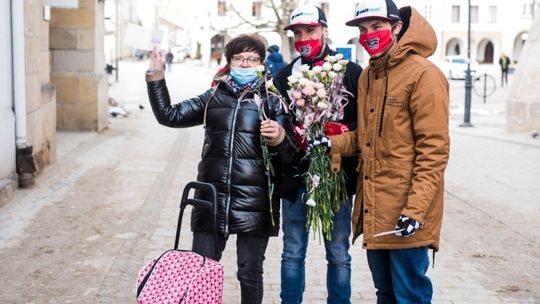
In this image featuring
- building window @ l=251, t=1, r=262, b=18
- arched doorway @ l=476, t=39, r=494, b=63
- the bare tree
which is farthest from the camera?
arched doorway @ l=476, t=39, r=494, b=63

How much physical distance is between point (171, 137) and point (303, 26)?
36.8 ft

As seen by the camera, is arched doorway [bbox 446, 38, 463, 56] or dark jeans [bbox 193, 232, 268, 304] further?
arched doorway [bbox 446, 38, 463, 56]

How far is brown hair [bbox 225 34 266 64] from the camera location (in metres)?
4.54

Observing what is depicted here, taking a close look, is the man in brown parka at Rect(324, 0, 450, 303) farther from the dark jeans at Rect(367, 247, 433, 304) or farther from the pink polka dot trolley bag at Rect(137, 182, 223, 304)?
the pink polka dot trolley bag at Rect(137, 182, 223, 304)

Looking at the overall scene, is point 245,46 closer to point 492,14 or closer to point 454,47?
point 492,14

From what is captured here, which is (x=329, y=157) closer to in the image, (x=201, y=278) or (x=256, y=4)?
(x=201, y=278)

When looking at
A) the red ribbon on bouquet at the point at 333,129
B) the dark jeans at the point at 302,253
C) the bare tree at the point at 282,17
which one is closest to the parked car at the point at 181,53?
the bare tree at the point at 282,17

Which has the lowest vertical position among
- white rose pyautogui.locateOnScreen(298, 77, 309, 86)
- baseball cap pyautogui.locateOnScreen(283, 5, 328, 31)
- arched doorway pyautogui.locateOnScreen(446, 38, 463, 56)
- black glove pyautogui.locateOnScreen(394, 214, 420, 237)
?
black glove pyautogui.locateOnScreen(394, 214, 420, 237)

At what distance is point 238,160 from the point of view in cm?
446

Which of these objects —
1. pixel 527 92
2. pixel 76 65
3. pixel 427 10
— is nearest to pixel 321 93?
pixel 76 65

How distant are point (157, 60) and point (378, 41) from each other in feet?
4.25

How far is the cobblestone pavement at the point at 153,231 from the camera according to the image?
19.6 ft

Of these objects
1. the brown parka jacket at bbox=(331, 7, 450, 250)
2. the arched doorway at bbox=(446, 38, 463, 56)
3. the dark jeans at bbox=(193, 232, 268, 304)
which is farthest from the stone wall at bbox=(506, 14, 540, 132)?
the arched doorway at bbox=(446, 38, 463, 56)

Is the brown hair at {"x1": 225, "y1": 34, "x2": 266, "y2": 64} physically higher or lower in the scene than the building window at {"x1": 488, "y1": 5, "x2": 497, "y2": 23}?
lower
